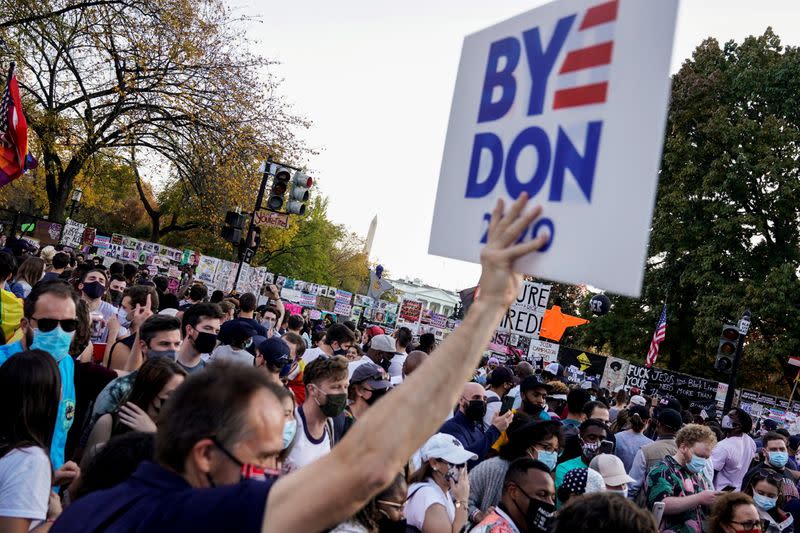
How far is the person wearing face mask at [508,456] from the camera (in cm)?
513

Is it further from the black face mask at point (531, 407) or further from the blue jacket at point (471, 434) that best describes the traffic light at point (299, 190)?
the blue jacket at point (471, 434)

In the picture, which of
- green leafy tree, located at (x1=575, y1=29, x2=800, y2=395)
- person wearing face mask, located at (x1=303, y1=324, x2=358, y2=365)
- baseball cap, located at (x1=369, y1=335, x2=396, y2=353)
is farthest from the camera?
green leafy tree, located at (x1=575, y1=29, x2=800, y2=395)

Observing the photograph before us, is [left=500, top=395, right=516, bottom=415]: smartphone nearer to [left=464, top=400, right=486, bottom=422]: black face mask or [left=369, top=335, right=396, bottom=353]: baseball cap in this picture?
[left=369, top=335, right=396, bottom=353]: baseball cap

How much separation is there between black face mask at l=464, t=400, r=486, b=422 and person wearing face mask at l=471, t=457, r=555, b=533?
197 centimetres

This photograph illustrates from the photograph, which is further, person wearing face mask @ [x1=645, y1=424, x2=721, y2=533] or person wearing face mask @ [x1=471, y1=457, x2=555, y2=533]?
person wearing face mask @ [x1=645, y1=424, x2=721, y2=533]

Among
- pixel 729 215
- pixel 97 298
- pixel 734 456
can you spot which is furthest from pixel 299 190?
pixel 729 215

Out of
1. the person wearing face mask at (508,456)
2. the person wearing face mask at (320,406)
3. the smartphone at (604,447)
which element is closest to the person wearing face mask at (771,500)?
the smartphone at (604,447)

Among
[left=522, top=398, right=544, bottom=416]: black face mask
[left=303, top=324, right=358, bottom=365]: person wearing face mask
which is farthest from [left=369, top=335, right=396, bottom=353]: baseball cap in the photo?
[left=522, top=398, right=544, bottom=416]: black face mask

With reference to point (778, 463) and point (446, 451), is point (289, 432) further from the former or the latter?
point (778, 463)

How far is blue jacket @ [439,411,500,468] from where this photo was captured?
6031 mm

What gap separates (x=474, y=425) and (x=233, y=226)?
8.89 metres

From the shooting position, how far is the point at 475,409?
6.20 m

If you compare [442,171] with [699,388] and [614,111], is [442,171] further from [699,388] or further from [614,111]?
[699,388]

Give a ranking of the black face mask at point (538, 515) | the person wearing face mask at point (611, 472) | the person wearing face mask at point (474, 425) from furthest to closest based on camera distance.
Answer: the person wearing face mask at point (474, 425)
the person wearing face mask at point (611, 472)
the black face mask at point (538, 515)
